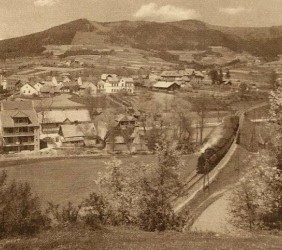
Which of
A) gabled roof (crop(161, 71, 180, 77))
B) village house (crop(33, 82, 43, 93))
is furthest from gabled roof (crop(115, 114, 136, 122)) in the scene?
gabled roof (crop(161, 71, 180, 77))

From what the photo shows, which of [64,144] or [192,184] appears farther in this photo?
[64,144]

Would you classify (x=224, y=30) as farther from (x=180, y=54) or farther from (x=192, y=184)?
(x=192, y=184)

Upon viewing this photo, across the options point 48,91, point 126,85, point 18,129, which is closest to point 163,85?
point 126,85

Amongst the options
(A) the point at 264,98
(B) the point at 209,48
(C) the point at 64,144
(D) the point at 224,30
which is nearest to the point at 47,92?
(C) the point at 64,144

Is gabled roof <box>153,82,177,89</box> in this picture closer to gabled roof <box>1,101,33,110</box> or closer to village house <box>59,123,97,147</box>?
village house <box>59,123,97,147</box>

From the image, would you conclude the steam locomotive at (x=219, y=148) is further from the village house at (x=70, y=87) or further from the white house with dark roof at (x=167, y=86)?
the village house at (x=70, y=87)

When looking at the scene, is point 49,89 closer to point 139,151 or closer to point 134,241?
point 139,151
